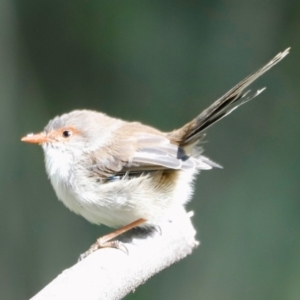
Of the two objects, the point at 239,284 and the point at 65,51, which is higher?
the point at 65,51

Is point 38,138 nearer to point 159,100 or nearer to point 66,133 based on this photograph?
point 66,133

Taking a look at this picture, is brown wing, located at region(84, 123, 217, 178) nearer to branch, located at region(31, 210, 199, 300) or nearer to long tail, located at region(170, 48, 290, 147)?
long tail, located at region(170, 48, 290, 147)

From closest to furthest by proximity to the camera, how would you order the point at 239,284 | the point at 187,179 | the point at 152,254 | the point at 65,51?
the point at 152,254
the point at 187,179
the point at 239,284
the point at 65,51

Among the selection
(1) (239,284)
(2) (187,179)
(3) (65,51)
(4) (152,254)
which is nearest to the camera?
(4) (152,254)

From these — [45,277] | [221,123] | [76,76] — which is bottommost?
[45,277]

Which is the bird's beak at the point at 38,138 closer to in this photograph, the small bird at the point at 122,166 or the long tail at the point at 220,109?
the small bird at the point at 122,166

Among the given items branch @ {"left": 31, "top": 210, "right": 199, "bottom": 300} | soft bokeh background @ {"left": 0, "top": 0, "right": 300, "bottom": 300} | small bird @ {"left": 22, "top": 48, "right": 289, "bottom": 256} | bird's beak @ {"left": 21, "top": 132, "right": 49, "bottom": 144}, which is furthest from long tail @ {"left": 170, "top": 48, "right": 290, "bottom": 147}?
soft bokeh background @ {"left": 0, "top": 0, "right": 300, "bottom": 300}

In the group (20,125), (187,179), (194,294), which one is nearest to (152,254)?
(187,179)

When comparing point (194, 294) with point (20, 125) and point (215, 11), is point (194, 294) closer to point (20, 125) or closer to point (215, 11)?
point (20, 125)
